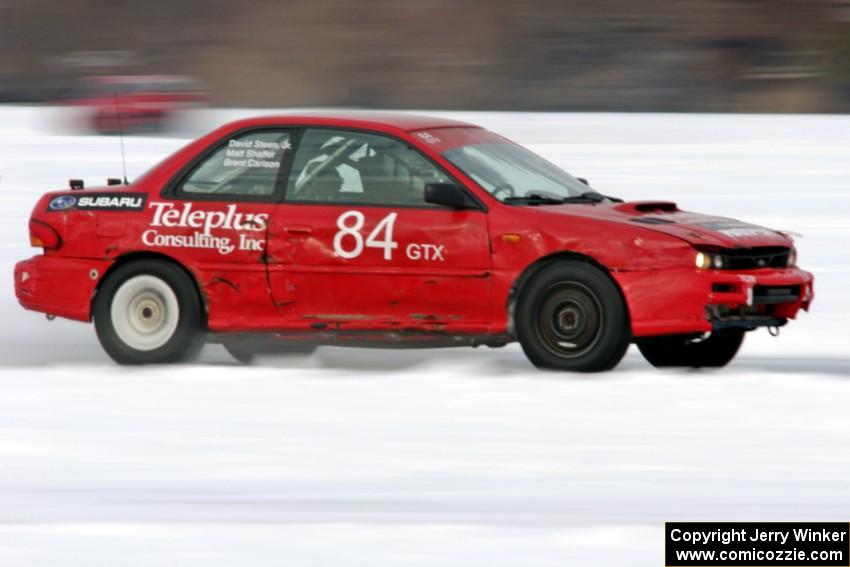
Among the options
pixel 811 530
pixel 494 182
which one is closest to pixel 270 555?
pixel 811 530

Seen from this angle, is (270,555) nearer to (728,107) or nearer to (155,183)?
(155,183)

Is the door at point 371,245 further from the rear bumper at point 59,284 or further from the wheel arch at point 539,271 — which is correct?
the rear bumper at point 59,284

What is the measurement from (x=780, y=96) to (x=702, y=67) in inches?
80.5

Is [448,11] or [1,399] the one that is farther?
[448,11]

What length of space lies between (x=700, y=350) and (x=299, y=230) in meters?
2.34

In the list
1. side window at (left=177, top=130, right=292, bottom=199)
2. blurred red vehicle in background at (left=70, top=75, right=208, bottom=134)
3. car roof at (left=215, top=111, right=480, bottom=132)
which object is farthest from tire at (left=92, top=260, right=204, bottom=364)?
blurred red vehicle in background at (left=70, top=75, right=208, bottom=134)

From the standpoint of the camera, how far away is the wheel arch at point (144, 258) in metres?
9.45

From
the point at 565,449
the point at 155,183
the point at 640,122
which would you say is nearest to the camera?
the point at 565,449

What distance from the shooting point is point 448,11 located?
1777 inches

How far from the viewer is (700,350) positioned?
9.56 meters

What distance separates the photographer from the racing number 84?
9.06 m

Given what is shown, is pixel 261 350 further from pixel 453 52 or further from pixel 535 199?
pixel 453 52

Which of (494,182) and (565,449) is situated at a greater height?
(494,182)

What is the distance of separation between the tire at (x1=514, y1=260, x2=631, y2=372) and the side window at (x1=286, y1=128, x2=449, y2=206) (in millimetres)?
831
